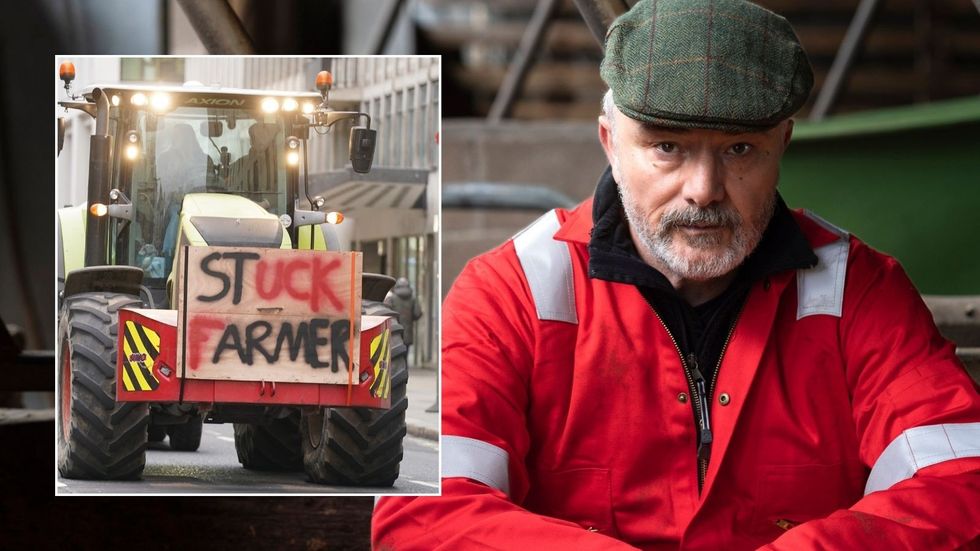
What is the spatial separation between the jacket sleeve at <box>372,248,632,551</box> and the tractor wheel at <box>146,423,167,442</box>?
0.36 metres

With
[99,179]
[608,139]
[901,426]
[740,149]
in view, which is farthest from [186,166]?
[901,426]

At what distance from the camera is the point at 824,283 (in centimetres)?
240

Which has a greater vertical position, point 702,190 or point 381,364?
point 702,190

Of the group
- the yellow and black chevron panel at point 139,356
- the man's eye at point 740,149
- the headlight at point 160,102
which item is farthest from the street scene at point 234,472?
the man's eye at point 740,149

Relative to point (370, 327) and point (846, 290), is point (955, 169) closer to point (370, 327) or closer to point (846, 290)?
point (846, 290)

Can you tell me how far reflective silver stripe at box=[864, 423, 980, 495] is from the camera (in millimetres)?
2234

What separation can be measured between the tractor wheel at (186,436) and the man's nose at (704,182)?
826 millimetres

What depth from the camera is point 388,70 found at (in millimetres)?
2135

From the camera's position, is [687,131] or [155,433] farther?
[687,131]

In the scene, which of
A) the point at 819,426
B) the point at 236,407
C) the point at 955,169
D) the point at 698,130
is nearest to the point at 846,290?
the point at 819,426

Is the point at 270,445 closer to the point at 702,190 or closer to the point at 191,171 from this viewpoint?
the point at 191,171

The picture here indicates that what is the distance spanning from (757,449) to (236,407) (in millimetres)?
828

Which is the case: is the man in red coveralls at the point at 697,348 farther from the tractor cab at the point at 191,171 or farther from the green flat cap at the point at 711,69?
the tractor cab at the point at 191,171

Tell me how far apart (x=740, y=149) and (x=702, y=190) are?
0.10 m
